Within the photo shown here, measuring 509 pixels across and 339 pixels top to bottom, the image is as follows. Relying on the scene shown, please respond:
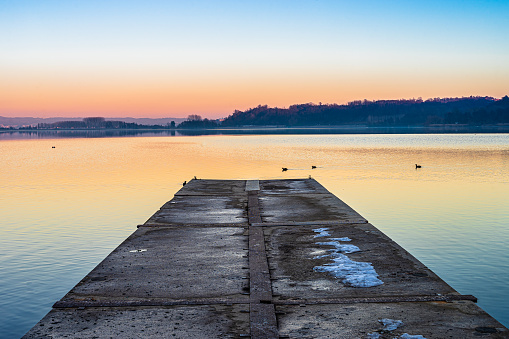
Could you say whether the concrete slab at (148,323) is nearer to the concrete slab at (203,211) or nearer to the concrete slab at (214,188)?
the concrete slab at (203,211)

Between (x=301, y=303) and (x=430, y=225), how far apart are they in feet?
44.9

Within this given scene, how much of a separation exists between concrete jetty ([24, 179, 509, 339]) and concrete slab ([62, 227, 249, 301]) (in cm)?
2

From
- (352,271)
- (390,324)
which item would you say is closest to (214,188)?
(352,271)

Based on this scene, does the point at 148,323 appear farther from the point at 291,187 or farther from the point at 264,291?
the point at 291,187

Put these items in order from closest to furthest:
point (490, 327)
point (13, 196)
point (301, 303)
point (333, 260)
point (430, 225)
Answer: point (490, 327) → point (301, 303) → point (333, 260) → point (430, 225) → point (13, 196)

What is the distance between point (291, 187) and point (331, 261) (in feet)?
55.1

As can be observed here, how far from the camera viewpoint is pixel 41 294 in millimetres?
11805

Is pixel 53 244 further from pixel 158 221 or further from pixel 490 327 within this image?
pixel 490 327

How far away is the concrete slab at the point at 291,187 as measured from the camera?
25.7 m

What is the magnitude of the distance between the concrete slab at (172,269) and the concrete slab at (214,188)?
10.0 m

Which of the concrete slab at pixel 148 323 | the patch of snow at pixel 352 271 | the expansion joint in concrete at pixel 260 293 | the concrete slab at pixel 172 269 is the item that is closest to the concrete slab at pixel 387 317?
the expansion joint in concrete at pixel 260 293

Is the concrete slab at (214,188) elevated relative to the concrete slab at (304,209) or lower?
lower

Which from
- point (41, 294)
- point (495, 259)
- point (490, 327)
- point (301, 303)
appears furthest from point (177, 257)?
point (495, 259)

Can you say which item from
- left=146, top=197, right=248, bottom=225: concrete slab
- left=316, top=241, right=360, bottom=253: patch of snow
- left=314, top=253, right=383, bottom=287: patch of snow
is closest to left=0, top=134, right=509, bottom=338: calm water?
left=146, top=197, right=248, bottom=225: concrete slab
